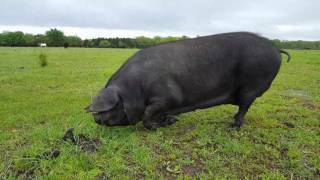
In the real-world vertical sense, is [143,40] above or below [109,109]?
above

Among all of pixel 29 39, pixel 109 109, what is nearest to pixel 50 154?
pixel 109 109

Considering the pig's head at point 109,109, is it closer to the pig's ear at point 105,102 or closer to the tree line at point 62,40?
the pig's ear at point 105,102

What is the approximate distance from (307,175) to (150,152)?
74.6 inches

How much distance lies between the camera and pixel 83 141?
15.2ft

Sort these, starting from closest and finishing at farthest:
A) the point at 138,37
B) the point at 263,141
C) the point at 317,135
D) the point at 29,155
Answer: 1. the point at 29,155
2. the point at 263,141
3. the point at 317,135
4. the point at 138,37

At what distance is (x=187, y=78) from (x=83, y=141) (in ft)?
5.72

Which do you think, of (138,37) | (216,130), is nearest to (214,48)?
(216,130)

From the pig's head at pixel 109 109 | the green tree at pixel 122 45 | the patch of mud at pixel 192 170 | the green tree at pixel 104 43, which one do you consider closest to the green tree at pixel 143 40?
the green tree at pixel 122 45

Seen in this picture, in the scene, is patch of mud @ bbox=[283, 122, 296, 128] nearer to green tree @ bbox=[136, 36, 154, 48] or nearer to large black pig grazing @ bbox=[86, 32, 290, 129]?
large black pig grazing @ bbox=[86, 32, 290, 129]

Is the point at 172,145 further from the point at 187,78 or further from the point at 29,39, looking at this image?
the point at 29,39

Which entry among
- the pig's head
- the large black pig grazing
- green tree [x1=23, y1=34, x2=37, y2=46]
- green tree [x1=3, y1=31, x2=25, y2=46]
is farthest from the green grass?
green tree [x1=23, y1=34, x2=37, y2=46]

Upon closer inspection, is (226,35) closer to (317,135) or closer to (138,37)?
(317,135)

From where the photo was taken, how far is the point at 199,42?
518 centimetres

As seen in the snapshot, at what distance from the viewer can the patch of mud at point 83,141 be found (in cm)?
446
